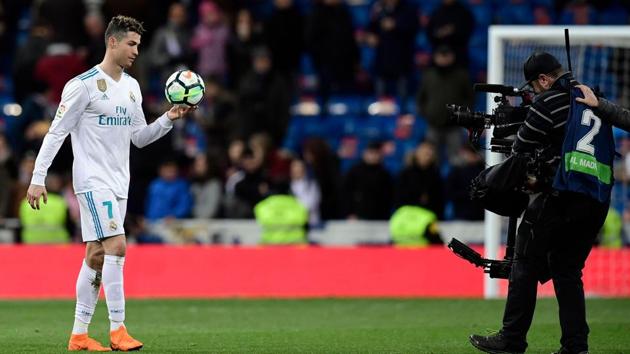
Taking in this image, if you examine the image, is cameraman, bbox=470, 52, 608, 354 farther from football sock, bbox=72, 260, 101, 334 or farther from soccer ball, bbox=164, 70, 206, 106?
football sock, bbox=72, 260, 101, 334

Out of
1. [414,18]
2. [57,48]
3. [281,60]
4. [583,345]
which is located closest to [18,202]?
[57,48]

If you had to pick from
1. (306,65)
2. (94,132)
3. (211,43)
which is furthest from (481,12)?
(94,132)

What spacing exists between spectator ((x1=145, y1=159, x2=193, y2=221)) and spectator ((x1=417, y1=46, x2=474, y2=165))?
12.3ft

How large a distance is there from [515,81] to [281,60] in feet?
16.0

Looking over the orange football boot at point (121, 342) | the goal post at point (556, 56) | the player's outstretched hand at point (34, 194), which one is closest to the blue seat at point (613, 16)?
the goal post at point (556, 56)

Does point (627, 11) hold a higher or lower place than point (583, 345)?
higher

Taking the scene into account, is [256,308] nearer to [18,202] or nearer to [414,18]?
[18,202]

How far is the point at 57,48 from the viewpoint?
2075 centimetres

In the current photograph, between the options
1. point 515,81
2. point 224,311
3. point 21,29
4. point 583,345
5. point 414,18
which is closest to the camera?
point 583,345

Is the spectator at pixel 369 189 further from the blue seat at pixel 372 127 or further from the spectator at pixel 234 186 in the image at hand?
the blue seat at pixel 372 127

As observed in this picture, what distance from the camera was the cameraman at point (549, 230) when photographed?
30.1ft

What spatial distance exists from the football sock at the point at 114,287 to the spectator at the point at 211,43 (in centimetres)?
1131

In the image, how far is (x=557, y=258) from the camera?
30.7 feet

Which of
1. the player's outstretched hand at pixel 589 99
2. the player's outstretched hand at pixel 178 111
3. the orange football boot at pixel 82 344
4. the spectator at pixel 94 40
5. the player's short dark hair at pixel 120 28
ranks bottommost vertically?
the orange football boot at pixel 82 344
